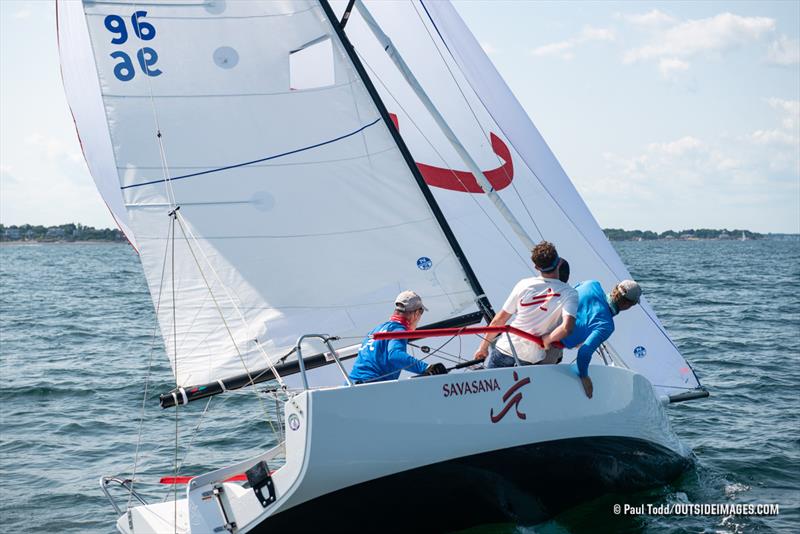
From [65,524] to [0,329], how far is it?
1398 cm

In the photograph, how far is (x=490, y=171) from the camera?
8.33 m

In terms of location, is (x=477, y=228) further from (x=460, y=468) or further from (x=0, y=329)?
(x=0, y=329)

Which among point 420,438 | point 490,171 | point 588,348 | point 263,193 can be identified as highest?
point 490,171

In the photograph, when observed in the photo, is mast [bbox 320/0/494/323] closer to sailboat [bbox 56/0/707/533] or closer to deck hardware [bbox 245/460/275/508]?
sailboat [bbox 56/0/707/533]

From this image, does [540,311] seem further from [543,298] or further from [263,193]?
[263,193]

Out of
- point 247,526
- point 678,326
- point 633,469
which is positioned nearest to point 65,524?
point 247,526

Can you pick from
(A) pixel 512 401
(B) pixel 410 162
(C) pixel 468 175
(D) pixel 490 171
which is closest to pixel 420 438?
(A) pixel 512 401

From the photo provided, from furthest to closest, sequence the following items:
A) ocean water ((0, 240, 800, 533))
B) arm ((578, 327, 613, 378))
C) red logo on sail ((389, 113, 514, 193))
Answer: red logo on sail ((389, 113, 514, 193)), ocean water ((0, 240, 800, 533)), arm ((578, 327, 613, 378))

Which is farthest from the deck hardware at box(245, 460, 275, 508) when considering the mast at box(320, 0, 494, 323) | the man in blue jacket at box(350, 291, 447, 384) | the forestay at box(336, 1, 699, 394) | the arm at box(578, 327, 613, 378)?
the forestay at box(336, 1, 699, 394)

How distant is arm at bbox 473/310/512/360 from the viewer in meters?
6.03

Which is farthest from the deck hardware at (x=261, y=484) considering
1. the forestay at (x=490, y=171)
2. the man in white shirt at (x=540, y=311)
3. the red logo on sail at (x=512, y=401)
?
the forestay at (x=490, y=171)

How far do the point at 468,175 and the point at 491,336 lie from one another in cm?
237

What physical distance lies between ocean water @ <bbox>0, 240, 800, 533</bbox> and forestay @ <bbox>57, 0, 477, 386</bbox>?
82 cm

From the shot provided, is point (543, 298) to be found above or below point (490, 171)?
below
